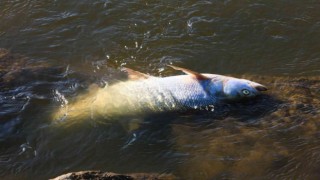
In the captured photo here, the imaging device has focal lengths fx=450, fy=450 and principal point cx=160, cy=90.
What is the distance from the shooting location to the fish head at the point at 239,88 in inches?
266

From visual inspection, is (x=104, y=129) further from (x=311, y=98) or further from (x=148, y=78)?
(x=311, y=98)

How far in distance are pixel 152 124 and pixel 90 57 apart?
209 cm

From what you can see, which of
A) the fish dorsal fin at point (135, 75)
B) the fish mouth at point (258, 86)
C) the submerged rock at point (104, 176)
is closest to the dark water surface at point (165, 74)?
the fish mouth at point (258, 86)

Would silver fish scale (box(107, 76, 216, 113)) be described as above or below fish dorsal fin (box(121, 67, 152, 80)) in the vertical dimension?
below

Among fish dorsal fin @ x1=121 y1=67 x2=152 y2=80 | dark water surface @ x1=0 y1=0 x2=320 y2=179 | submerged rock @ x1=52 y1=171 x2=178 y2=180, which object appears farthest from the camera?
fish dorsal fin @ x1=121 y1=67 x2=152 y2=80

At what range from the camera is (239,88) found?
675cm

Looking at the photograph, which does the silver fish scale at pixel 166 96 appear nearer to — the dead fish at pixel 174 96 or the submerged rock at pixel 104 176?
the dead fish at pixel 174 96

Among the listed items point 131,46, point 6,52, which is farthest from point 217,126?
point 6,52

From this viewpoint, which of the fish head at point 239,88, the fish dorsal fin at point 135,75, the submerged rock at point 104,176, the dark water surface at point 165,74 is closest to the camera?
the submerged rock at point 104,176

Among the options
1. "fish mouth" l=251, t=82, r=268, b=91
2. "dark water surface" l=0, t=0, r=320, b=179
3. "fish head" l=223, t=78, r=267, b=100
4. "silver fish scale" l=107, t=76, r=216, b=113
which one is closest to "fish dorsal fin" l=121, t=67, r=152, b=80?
"silver fish scale" l=107, t=76, r=216, b=113

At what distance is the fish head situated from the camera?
6746 millimetres

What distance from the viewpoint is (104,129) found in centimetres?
657

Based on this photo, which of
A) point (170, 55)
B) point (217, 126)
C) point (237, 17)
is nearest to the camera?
point (217, 126)

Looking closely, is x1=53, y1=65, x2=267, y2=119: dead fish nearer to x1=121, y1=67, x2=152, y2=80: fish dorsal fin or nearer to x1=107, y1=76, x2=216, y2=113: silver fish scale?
x1=107, y1=76, x2=216, y2=113: silver fish scale
